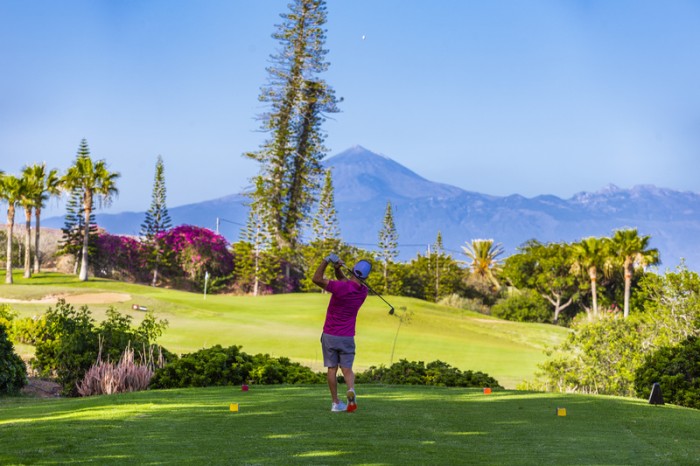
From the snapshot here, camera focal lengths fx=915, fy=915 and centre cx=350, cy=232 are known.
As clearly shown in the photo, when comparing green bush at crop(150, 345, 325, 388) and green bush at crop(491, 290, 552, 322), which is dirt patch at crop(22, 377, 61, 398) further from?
green bush at crop(491, 290, 552, 322)

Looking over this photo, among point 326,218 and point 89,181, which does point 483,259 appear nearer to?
point 326,218

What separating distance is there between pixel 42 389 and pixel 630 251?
59.0 m

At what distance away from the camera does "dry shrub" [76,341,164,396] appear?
15.8 m

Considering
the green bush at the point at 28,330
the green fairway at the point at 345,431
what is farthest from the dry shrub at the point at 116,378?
the green bush at the point at 28,330

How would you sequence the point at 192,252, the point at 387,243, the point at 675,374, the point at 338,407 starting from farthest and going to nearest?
the point at 387,243, the point at 192,252, the point at 675,374, the point at 338,407

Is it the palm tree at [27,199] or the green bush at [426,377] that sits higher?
the palm tree at [27,199]

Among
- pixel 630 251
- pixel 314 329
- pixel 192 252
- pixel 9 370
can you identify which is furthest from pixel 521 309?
pixel 9 370

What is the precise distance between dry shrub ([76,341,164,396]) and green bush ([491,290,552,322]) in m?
59.2

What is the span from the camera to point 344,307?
1088 centimetres

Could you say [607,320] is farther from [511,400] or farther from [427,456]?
[427,456]

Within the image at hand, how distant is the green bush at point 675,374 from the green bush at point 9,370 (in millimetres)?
10964

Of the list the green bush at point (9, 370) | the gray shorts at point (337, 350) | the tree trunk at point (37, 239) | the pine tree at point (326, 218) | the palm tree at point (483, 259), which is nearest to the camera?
the gray shorts at point (337, 350)

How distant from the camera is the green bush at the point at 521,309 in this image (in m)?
73.2

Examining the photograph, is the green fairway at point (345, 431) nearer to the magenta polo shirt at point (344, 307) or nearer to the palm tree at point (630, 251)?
the magenta polo shirt at point (344, 307)
